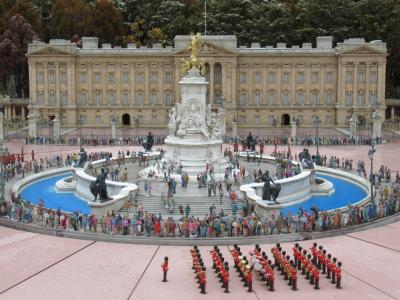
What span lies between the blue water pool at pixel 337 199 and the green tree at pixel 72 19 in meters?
70.6

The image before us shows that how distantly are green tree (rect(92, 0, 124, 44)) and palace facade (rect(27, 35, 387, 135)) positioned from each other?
13366 mm

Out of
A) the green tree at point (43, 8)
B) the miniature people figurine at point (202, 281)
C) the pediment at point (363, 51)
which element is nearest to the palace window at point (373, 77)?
the pediment at point (363, 51)

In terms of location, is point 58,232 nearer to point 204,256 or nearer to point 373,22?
point 204,256

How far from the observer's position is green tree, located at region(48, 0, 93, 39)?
108812 millimetres

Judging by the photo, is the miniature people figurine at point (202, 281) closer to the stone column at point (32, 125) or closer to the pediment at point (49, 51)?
the stone column at point (32, 125)

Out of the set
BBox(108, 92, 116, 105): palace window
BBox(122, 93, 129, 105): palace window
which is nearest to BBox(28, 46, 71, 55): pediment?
BBox(108, 92, 116, 105): palace window

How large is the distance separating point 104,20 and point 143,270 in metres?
88.9

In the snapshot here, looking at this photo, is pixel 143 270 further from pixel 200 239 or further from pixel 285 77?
pixel 285 77

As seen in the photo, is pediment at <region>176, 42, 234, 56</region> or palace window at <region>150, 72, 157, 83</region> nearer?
pediment at <region>176, 42, 234, 56</region>

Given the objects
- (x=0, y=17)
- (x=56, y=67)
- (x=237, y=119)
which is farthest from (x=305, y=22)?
(x=0, y=17)

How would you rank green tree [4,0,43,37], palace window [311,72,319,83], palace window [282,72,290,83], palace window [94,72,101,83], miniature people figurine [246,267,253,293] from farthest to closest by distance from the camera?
green tree [4,0,43,37] → palace window [94,72,101,83] → palace window [282,72,290,83] → palace window [311,72,319,83] → miniature people figurine [246,267,253,293]

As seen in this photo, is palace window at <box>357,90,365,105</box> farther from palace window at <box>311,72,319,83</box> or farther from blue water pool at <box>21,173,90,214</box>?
blue water pool at <box>21,173,90,214</box>

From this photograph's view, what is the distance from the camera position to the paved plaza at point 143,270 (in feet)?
76.2

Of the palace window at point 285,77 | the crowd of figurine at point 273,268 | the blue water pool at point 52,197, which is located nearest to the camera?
the crowd of figurine at point 273,268
